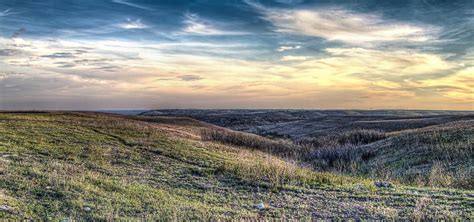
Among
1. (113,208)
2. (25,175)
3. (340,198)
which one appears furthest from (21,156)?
(340,198)

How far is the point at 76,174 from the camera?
15.1 m

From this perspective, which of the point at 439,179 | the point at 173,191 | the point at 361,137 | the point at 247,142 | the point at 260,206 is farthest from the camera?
the point at 361,137

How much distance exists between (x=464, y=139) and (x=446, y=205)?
16360mm

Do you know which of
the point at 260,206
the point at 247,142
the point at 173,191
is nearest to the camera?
the point at 260,206

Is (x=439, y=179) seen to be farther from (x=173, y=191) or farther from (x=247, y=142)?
(x=247, y=142)

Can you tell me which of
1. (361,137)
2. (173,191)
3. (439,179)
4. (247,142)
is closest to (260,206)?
(173,191)

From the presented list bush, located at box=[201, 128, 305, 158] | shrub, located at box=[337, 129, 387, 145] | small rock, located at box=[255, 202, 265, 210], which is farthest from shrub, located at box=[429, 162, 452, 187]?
shrub, located at box=[337, 129, 387, 145]

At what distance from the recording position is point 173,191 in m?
14.1

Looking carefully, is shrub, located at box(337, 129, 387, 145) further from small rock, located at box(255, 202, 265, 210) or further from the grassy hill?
small rock, located at box(255, 202, 265, 210)

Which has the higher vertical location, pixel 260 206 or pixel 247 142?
pixel 260 206

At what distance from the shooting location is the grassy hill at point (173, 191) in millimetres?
11070

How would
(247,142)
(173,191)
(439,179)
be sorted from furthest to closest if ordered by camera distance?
(247,142) → (439,179) → (173,191)

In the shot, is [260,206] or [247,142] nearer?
[260,206]

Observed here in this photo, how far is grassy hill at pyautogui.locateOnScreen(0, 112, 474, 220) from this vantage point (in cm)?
1107
